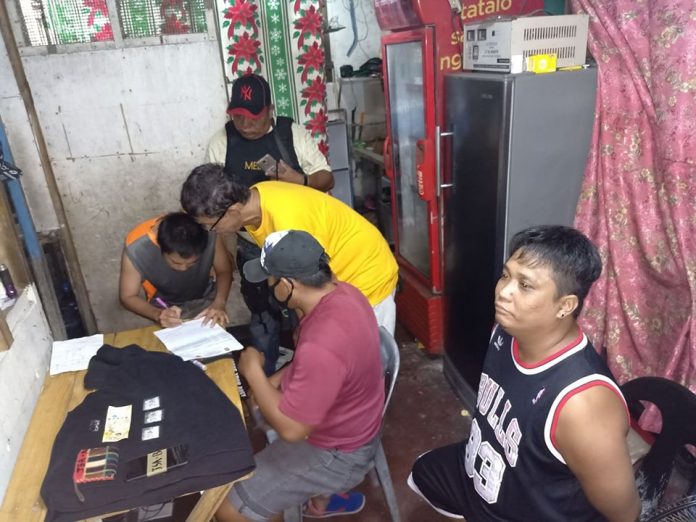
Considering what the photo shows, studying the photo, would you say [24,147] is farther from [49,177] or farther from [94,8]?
[94,8]

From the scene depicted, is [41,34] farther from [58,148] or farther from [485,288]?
[485,288]

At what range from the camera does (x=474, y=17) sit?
2.43 m

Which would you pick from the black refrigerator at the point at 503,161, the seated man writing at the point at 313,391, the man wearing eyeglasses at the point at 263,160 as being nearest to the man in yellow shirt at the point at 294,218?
the seated man writing at the point at 313,391

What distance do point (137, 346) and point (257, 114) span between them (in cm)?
132

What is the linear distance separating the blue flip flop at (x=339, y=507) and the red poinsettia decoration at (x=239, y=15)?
2526 millimetres

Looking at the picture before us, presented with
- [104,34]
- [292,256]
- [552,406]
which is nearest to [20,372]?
[292,256]

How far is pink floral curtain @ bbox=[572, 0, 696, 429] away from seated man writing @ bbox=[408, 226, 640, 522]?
0.94m

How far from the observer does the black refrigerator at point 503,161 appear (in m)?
2.06

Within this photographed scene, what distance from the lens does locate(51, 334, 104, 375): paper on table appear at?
1846 mm

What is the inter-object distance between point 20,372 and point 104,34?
2098 mm

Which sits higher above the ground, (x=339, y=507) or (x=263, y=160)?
(x=263, y=160)

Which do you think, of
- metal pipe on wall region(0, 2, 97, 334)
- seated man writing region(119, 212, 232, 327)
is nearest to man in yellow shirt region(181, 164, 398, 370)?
seated man writing region(119, 212, 232, 327)

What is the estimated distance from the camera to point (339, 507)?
2172mm

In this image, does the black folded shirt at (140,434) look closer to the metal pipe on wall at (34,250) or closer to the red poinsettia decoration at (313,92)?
the metal pipe on wall at (34,250)
